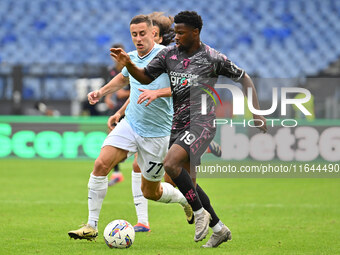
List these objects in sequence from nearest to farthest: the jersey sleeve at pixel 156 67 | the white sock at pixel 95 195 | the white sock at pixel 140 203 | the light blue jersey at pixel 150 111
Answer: the jersey sleeve at pixel 156 67 < the white sock at pixel 95 195 < the light blue jersey at pixel 150 111 < the white sock at pixel 140 203

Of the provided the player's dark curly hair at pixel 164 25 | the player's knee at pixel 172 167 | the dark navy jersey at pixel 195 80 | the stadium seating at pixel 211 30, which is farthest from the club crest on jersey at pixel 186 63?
the stadium seating at pixel 211 30

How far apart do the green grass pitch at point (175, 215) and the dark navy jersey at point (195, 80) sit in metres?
1.21

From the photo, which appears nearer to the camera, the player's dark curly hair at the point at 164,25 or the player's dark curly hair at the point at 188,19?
the player's dark curly hair at the point at 188,19

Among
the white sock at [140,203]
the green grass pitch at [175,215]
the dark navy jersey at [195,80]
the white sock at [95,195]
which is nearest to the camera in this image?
the dark navy jersey at [195,80]

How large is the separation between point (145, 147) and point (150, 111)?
0.37m

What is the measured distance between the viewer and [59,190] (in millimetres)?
10984

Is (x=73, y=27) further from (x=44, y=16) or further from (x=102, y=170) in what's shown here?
(x=102, y=170)

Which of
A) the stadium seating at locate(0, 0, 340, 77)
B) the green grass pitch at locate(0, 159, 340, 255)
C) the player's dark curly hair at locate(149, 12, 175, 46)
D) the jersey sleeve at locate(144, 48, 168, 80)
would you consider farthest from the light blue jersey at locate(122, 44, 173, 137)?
the stadium seating at locate(0, 0, 340, 77)

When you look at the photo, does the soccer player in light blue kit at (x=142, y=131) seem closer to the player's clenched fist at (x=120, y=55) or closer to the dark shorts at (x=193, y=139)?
the dark shorts at (x=193, y=139)

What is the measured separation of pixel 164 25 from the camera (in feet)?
23.7

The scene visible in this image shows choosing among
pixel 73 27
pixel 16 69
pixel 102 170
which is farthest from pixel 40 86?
pixel 102 170

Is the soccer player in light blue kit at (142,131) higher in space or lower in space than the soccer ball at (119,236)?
higher

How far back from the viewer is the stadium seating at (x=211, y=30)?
20.7 metres

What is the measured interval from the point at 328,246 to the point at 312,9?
59.6 feet
